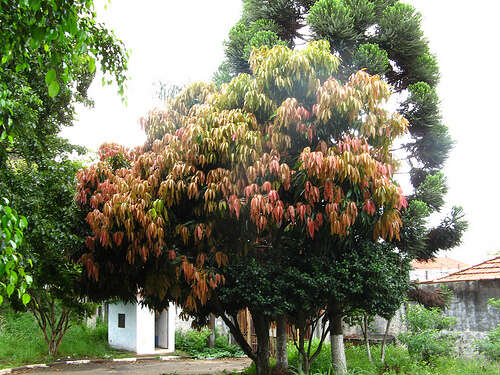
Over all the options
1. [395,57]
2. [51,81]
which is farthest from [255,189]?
[395,57]

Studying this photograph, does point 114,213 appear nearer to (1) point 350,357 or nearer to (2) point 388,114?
(2) point 388,114

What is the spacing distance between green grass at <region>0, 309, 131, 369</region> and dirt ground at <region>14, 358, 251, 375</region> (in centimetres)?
144

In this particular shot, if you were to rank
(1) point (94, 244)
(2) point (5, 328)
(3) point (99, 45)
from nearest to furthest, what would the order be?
(3) point (99, 45) < (1) point (94, 244) < (2) point (5, 328)

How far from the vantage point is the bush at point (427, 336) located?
9555 mm

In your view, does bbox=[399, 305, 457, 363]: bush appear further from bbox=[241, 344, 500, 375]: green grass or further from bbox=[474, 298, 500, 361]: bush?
bbox=[474, 298, 500, 361]: bush

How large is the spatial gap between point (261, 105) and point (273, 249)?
95.8 inches

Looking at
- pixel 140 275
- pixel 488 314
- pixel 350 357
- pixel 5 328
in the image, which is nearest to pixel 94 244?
pixel 140 275

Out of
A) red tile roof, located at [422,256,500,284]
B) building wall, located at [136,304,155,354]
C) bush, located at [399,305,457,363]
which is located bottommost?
building wall, located at [136,304,155,354]

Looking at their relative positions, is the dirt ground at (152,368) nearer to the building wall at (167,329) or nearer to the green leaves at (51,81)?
the building wall at (167,329)

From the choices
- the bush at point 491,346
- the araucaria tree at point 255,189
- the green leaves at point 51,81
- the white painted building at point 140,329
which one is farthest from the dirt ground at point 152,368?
the green leaves at point 51,81

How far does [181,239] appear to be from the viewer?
25.6 feet

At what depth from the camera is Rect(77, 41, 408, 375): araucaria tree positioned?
6.83m

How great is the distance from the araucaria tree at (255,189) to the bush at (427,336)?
307cm

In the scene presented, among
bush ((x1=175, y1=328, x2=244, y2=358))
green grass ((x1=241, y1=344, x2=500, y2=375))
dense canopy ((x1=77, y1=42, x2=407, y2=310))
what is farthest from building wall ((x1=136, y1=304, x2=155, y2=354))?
dense canopy ((x1=77, y1=42, x2=407, y2=310))
